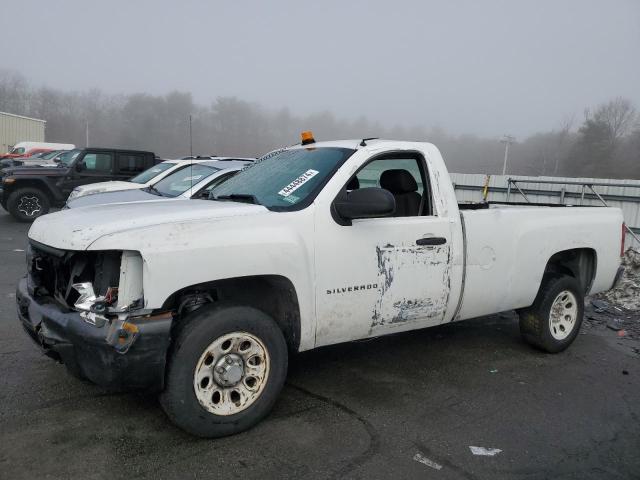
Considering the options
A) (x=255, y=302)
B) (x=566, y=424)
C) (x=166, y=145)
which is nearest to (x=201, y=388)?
(x=255, y=302)

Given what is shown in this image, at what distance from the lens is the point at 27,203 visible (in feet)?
40.7

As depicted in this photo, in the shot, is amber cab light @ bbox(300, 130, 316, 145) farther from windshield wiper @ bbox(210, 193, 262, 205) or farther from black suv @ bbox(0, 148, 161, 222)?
black suv @ bbox(0, 148, 161, 222)

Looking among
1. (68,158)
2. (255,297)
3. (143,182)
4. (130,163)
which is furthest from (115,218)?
(68,158)

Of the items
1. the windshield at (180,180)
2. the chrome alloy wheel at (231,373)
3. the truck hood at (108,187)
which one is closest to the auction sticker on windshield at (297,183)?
the chrome alloy wheel at (231,373)

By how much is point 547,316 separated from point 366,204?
2.54m

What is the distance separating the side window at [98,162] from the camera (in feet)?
42.7

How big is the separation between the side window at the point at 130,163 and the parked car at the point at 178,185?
4292 mm

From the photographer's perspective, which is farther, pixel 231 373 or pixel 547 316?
pixel 547 316

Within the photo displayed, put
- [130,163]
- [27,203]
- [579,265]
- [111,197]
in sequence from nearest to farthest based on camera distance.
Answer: [579,265] → [111,197] → [27,203] → [130,163]

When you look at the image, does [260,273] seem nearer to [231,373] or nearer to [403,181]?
[231,373]

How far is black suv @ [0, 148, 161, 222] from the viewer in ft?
40.1

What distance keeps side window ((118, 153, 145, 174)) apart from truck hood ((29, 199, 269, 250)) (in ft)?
34.3

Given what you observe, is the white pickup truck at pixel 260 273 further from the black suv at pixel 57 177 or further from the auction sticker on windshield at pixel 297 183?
the black suv at pixel 57 177

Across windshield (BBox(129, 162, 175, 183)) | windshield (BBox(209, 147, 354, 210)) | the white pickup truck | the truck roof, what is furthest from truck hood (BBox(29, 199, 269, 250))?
windshield (BBox(129, 162, 175, 183))
